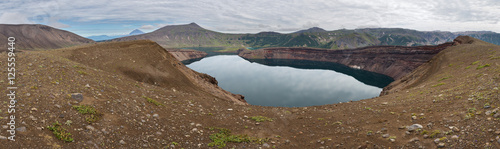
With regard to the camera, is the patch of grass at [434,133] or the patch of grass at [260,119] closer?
the patch of grass at [434,133]

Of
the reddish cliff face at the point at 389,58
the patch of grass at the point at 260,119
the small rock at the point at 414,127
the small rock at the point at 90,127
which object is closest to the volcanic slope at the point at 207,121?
the small rock at the point at 90,127

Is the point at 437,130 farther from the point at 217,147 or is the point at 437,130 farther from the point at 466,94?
the point at 217,147

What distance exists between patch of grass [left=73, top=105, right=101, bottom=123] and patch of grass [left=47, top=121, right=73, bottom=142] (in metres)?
1.32

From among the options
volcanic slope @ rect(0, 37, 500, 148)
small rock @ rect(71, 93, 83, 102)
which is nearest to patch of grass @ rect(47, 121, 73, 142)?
volcanic slope @ rect(0, 37, 500, 148)

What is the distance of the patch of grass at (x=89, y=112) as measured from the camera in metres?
11.0

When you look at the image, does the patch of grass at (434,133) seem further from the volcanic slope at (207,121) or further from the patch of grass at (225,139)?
the patch of grass at (225,139)

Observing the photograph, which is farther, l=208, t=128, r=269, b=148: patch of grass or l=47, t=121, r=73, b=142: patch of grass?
l=208, t=128, r=269, b=148: patch of grass

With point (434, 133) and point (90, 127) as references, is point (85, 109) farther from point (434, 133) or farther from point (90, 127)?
point (434, 133)

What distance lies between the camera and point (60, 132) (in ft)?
30.4

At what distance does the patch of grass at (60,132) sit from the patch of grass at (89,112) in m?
1.32

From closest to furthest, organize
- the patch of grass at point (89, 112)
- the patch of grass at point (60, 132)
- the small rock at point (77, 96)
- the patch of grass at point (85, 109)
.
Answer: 1. the patch of grass at point (60, 132)
2. the patch of grass at point (89, 112)
3. the patch of grass at point (85, 109)
4. the small rock at point (77, 96)

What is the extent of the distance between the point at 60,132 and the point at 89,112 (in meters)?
2.21

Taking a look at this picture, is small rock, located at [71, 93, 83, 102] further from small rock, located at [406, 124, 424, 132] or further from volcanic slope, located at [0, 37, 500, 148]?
small rock, located at [406, 124, 424, 132]

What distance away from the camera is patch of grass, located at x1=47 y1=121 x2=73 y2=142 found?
9.02 meters
